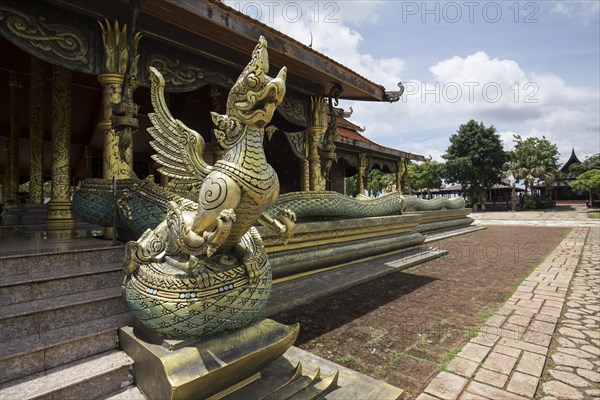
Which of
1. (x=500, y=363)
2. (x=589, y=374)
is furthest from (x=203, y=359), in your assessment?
(x=589, y=374)

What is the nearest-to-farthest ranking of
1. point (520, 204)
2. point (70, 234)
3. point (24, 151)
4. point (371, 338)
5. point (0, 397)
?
point (0, 397) < point (371, 338) < point (70, 234) < point (24, 151) < point (520, 204)

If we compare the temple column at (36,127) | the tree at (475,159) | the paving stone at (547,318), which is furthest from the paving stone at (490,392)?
the tree at (475,159)

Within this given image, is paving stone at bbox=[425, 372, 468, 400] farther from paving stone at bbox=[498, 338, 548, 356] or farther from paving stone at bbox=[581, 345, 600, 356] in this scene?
paving stone at bbox=[581, 345, 600, 356]

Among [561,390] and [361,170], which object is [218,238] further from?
[361,170]

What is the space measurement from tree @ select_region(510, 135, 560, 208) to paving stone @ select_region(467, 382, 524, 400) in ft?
136

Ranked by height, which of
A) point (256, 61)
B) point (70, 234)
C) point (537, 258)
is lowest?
point (537, 258)

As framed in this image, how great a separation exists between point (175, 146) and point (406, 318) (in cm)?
313

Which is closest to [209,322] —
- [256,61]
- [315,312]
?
[256,61]

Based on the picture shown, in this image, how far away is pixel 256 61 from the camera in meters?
1.72

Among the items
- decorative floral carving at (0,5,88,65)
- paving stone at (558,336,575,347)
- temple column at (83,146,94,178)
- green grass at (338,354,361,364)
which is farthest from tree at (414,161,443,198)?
decorative floral carving at (0,5,88,65)

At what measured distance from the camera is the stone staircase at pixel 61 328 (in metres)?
1.86

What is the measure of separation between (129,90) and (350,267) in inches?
173

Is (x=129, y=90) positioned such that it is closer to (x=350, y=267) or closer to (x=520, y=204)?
(x=350, y=267)

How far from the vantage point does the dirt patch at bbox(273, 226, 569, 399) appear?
2.64m
